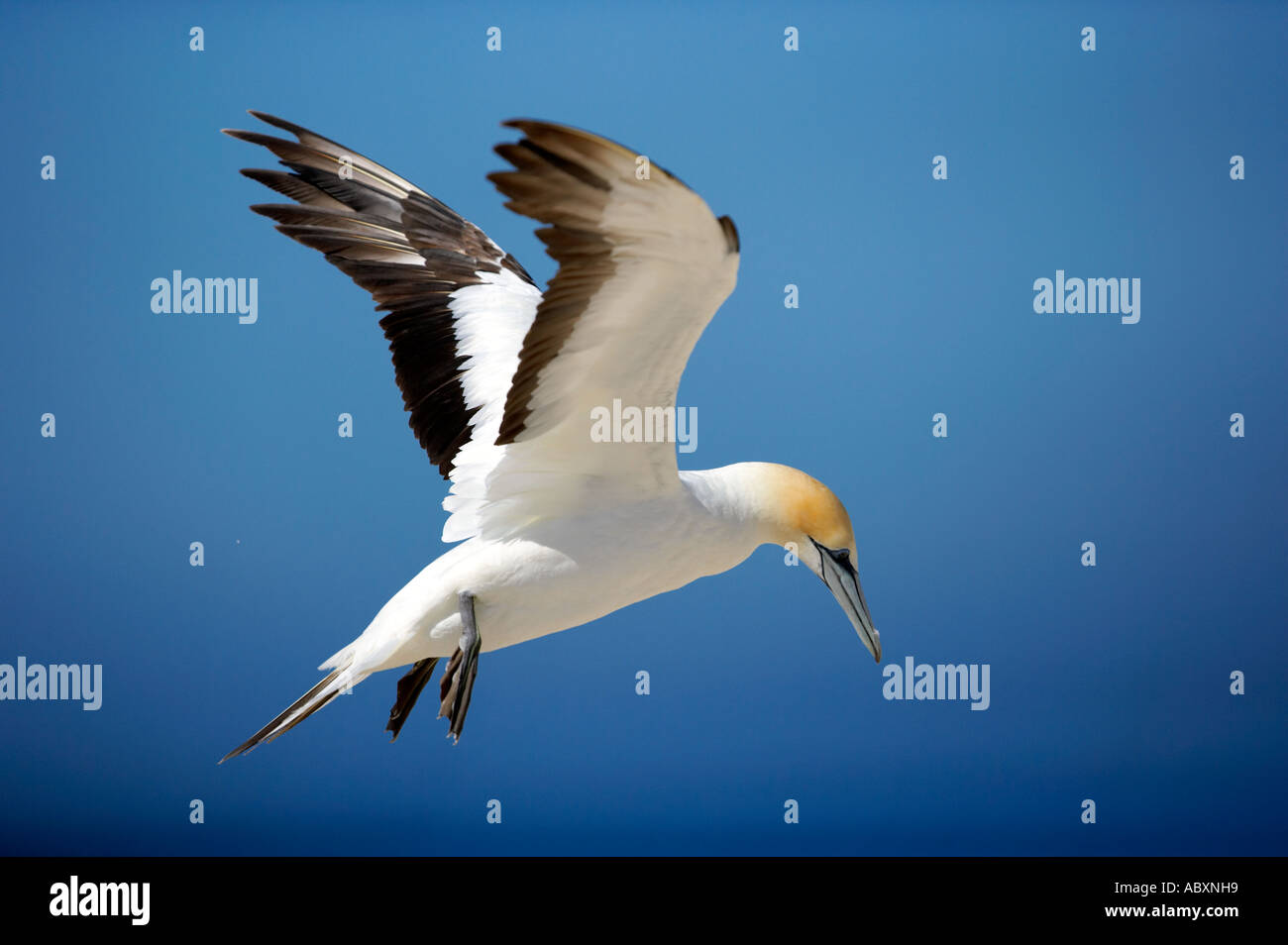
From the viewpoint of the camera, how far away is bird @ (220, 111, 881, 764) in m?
3.43

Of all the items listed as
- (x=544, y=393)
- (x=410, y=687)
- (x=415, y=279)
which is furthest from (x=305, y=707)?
(x=415, y=279)

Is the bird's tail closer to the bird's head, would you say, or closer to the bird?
the bird

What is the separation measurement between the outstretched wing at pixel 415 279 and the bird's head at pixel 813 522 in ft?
3.90

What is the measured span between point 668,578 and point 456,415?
1200 mm

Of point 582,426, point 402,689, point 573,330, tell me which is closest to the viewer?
point 573,330

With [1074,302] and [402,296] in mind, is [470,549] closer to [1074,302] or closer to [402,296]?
[402,296]

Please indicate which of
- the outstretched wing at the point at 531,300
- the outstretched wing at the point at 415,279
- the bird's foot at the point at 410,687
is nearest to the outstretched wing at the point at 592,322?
the outstretched wing at the point at 531,300

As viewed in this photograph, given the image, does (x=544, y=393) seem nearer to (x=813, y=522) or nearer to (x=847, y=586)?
(x=813, y=522)

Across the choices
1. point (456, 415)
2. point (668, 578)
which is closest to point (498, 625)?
point (668, 578)

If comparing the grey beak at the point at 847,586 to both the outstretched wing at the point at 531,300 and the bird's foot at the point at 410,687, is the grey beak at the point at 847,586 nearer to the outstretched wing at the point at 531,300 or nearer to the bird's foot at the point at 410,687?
the outstretched wing at the point at 531,300

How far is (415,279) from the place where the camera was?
520cm

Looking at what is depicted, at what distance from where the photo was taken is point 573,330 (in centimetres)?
376

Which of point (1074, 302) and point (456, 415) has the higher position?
point (1074, 302)

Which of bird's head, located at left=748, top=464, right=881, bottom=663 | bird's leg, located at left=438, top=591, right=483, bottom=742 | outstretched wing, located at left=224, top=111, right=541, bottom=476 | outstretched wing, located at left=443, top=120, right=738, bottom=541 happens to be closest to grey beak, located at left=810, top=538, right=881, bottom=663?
bird's head, located at left=748, top=464, right=881, bottom=663
